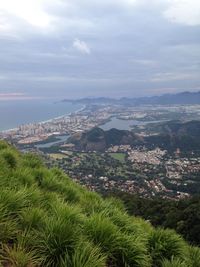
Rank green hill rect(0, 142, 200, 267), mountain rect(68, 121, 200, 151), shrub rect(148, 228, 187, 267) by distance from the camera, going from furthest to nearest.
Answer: mountain rect(68, 121, 200, 151), shrub rect(148, 228, 187, 267), green hill rect(0, 142, 200, 267)

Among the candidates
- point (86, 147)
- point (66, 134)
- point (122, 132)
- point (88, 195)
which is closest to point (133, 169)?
point (86, 147)

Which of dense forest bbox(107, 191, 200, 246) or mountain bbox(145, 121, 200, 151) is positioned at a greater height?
dense forest bbox(107, 191, 200, 246)

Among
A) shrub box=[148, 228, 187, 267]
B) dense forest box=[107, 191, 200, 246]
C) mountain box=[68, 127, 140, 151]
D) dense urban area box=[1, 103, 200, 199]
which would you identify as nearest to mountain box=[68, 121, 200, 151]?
mountain box=[68, 127, 140, 151]

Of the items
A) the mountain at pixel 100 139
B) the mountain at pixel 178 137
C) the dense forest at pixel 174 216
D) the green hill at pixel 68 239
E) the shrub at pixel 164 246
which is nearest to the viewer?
the green hill at pixel 68 239

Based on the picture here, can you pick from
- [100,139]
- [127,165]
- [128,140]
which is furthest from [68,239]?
[128,140]

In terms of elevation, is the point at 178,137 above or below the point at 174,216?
below

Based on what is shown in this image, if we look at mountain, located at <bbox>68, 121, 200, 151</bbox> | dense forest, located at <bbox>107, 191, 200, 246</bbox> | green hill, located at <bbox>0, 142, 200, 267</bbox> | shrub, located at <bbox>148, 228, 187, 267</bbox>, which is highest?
green hill, located at <bbox>0, 142, 200, 267</bbox>

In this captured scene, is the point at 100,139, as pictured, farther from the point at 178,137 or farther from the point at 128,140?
the point at 178,137

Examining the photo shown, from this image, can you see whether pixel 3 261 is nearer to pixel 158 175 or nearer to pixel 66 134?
pixel 158 175

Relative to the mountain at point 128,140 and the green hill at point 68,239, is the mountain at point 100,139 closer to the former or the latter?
the mountain at point 128,140

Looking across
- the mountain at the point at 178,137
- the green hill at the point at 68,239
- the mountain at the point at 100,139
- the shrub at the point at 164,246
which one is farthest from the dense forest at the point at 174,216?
the mountain at the point at 178,137

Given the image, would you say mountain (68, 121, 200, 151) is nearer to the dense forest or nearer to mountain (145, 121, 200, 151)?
mountain (145, 121, 200, 151)

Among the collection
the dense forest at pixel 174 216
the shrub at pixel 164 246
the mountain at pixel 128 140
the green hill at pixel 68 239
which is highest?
the green hill at pixel 68 239
